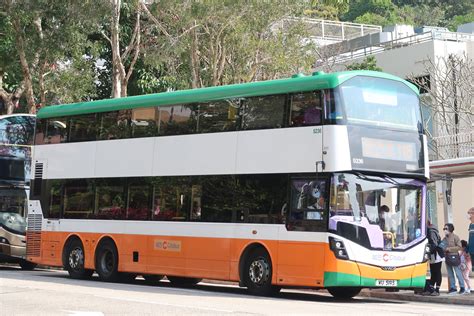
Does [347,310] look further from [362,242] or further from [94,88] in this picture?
[94,88]

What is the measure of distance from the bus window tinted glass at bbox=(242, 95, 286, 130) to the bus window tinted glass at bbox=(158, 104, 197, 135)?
5.39 feet

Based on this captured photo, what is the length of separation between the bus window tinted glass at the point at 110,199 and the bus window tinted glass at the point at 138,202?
0.31m

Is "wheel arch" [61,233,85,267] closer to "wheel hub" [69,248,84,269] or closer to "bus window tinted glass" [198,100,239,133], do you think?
"wheel hub" [69,248,84,269]

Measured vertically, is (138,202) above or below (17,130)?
below

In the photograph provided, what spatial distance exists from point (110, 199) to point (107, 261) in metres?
1.58

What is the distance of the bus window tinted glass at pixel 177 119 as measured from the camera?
Result: 66.2ft

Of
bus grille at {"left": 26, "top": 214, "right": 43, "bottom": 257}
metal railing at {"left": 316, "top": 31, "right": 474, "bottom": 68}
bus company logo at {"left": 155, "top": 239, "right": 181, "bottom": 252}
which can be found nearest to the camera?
bus company logo at {"left": 155, "top": 239, "right": 181, "bottom": 252}

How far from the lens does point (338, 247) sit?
1692 centimetres

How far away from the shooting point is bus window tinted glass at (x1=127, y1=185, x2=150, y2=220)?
69.8ft

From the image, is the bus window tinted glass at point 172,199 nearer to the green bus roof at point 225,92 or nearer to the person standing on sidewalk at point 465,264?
the green bus roof at point 225,92

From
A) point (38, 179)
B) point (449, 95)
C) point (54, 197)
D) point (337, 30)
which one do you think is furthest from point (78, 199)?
point (337, 30)

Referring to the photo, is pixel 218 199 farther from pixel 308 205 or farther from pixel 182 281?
pixel 182 281

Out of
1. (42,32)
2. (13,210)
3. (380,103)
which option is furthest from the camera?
(42,32)

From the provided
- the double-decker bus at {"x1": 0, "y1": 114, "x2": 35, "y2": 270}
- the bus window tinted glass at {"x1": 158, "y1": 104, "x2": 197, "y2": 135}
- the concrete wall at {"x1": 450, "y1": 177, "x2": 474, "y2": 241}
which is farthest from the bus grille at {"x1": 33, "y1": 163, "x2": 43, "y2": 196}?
the concrete wall at {"x1": 450, "y1": 177, "x2": 474, "y2": 241}
